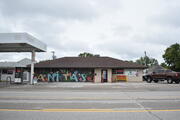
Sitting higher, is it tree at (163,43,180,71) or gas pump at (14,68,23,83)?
tree at (163,43,180,71)

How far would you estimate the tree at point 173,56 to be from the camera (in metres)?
54.2

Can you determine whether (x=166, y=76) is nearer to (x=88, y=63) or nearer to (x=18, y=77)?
(x=88, y=63)

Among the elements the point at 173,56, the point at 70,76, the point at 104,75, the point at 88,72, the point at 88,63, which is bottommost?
the point at 70,76

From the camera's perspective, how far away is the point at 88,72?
89.6 ft

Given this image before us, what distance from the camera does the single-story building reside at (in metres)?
26.6

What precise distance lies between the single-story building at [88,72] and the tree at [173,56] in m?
33.5

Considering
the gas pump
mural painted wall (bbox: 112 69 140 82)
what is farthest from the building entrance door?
the gas pump

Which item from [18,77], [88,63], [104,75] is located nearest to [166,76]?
[104,75]

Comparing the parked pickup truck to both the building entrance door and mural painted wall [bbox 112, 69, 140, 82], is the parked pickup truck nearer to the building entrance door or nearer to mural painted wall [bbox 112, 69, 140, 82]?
mural painted wall [bbox 112, 69, 140, 82]

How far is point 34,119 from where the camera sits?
16.9 ft

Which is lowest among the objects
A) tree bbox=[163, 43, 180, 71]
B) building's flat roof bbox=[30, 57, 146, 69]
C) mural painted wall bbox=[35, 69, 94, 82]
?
mural painted wall bbox=[35, 69, 94, 82]

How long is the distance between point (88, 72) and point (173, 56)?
40.4 metres

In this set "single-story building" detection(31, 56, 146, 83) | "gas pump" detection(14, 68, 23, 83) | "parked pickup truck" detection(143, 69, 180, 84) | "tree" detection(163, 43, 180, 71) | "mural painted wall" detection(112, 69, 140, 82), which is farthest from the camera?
"tree" detection(163, 43, 180, 71)

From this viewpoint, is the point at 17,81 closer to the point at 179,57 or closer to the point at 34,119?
the point at 34,119
